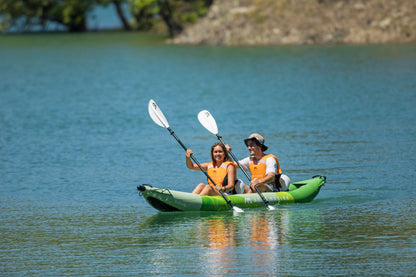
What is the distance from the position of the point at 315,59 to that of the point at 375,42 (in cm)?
821

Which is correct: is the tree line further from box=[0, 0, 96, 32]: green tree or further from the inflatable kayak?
the inflatable kayak

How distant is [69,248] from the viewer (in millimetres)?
9812

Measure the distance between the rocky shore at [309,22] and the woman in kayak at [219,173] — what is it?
33.5 metres

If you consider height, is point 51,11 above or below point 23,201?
above

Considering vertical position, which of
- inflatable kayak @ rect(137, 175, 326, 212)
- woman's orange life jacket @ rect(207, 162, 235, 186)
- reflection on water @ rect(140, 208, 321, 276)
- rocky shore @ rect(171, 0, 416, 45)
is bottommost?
reflection on water @ rect(140, 208, 321, 276)

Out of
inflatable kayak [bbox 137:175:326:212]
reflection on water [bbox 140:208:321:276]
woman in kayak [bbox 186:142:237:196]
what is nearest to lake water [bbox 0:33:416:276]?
reflection on water [bbox 140:208:321:276]

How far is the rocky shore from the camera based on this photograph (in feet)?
143

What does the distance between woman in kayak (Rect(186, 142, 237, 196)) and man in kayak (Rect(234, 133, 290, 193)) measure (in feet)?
1.24

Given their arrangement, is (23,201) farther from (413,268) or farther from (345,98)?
(345,98)

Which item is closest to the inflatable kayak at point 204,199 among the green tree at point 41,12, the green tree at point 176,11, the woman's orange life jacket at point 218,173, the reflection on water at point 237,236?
the reflection on water at point 237,236

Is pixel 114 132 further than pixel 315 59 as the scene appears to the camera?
No

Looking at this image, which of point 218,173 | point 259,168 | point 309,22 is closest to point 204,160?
point 259,168

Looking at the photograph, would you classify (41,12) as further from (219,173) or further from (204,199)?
(204,199)

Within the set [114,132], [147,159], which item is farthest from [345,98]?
[147,159]
